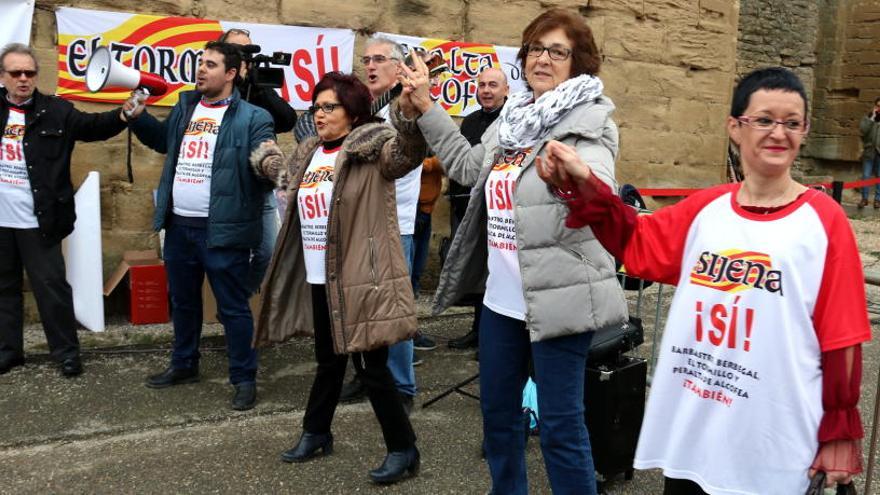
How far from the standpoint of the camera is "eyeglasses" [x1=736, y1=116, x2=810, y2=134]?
192cm

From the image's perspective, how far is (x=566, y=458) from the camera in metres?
2.65

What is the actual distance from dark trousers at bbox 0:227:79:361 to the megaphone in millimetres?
1041

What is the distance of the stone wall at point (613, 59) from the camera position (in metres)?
5.81

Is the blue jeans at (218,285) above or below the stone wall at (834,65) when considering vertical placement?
below

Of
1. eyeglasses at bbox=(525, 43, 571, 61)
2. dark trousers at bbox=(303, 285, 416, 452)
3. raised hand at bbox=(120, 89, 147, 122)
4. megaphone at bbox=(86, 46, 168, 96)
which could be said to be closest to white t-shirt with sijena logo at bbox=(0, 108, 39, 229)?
megaphone at bbox=(86, 46, 168, 96)

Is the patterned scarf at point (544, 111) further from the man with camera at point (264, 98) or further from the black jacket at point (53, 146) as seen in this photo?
the black jacket at point (53, 146)

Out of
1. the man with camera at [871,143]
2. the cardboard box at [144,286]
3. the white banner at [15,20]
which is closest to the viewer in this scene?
the white banner at [15,20]

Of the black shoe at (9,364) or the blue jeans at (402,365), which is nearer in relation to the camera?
the blue jeans at (402,365)

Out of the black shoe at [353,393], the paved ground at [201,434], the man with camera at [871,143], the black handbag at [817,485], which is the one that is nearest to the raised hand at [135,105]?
the paved ground at [201,434]

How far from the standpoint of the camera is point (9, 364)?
4.81 m

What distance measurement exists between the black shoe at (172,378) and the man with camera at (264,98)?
747 mm

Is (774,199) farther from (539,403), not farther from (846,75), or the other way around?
(846,75)

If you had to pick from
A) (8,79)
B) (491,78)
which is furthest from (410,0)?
(8,79)

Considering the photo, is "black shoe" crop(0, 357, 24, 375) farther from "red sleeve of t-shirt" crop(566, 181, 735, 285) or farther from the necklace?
the necklace
